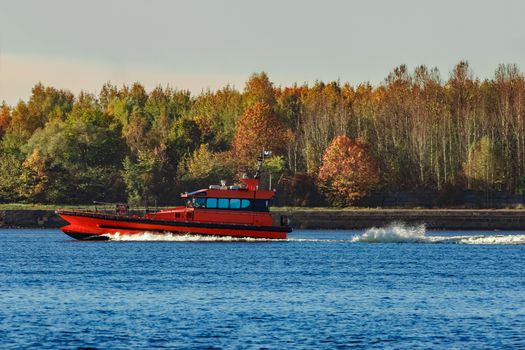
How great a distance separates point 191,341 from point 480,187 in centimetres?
10944

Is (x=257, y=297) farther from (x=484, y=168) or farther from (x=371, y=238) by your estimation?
(x=484, y=168)

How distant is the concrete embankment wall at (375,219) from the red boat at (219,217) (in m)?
39.6

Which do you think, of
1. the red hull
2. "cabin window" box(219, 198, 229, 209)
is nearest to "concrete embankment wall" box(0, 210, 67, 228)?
the red hull

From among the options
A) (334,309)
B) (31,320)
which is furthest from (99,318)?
(334,309)

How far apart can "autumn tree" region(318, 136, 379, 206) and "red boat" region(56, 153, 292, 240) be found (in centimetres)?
5068

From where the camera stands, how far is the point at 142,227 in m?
96.8

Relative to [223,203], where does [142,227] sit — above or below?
below

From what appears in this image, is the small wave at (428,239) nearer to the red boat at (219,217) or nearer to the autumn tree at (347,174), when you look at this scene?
the red boat at (219,217)

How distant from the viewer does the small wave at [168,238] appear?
95.4 meters

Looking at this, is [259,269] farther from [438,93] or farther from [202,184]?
[438,93]

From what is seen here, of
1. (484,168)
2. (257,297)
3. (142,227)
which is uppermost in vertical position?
(484,168)

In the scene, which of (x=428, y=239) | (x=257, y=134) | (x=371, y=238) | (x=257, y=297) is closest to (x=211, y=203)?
(x=371, y=238)

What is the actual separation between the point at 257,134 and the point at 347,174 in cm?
2064

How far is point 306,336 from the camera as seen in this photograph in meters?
45.1
